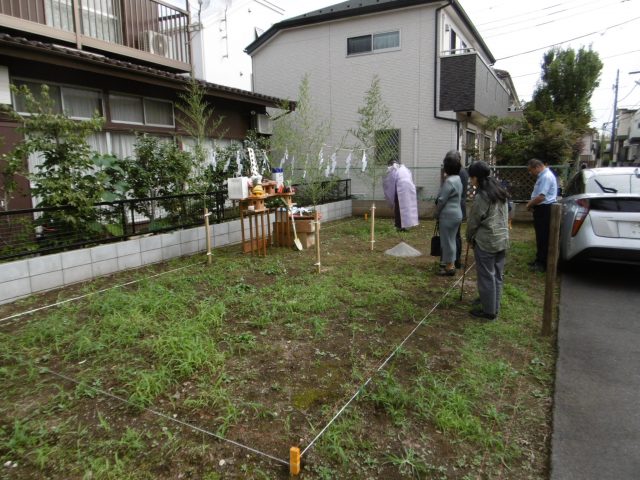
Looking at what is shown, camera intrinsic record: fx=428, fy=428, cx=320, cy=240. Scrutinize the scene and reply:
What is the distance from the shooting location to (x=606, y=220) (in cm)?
577

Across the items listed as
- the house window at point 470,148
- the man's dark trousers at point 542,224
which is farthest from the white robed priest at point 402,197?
the house window at point 470,148

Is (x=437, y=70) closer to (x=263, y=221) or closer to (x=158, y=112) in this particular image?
(x=158, y=112)

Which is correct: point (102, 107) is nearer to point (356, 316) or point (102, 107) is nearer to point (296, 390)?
point (356, 316)

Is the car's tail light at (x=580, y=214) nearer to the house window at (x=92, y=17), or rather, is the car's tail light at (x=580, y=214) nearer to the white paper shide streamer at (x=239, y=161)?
the white paper shide streamer at (x=239, y=161)

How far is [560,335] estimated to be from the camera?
169 inches

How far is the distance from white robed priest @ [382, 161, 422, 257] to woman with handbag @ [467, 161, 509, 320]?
9.97ft

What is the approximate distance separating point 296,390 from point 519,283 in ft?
13.6

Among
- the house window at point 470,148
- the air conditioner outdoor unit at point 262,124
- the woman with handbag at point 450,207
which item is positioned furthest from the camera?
the house window at point 470,148

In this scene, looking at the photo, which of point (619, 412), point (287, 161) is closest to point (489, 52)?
point (287, 161)

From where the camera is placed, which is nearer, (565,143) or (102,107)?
(102,107)

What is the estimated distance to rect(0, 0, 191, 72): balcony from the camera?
25.4 feet

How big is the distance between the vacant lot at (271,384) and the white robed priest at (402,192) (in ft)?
8.57

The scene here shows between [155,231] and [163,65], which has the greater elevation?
[163,65]

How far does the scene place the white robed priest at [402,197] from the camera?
7.75 metres
